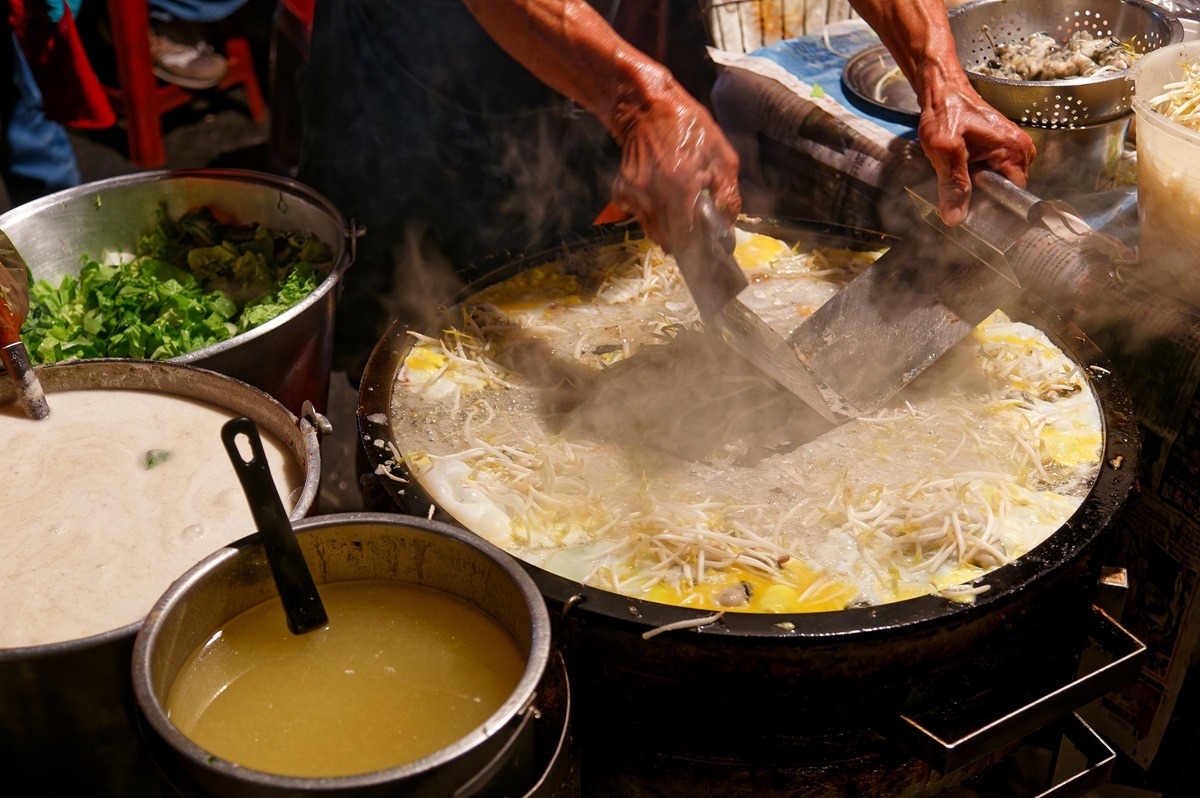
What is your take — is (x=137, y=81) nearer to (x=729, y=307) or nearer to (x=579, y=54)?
(x=579, y=54)

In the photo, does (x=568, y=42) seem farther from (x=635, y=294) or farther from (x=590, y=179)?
(x=590, y=179)

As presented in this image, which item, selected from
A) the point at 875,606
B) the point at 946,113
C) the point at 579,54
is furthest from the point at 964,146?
the point at 875,606

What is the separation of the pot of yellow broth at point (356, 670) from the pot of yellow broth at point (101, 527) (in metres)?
0.42

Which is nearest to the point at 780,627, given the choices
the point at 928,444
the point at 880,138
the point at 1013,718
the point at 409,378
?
the point at 1013,718

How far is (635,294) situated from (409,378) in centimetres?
98

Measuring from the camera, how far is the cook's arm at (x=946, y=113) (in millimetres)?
3137

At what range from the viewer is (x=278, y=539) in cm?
182

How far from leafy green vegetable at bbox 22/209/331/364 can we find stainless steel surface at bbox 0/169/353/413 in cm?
7

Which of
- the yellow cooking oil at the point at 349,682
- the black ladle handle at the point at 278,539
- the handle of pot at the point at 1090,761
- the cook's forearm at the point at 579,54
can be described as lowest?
the handle of pot at the point at 1090,761

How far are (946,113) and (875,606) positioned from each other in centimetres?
188

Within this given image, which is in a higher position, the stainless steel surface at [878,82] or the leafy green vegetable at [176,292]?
the stainless steel surface at [878,82]

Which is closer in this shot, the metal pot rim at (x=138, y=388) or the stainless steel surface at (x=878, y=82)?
the metal pot rim at (x=138, y=388)

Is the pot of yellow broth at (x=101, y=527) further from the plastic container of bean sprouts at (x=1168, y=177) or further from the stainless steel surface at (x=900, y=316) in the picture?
the plastic container of bean sprouts at (x=1168, y=177)

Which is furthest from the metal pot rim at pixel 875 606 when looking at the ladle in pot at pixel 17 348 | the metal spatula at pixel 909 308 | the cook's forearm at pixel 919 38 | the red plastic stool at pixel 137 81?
the red plastic stool at pixel 137 81
